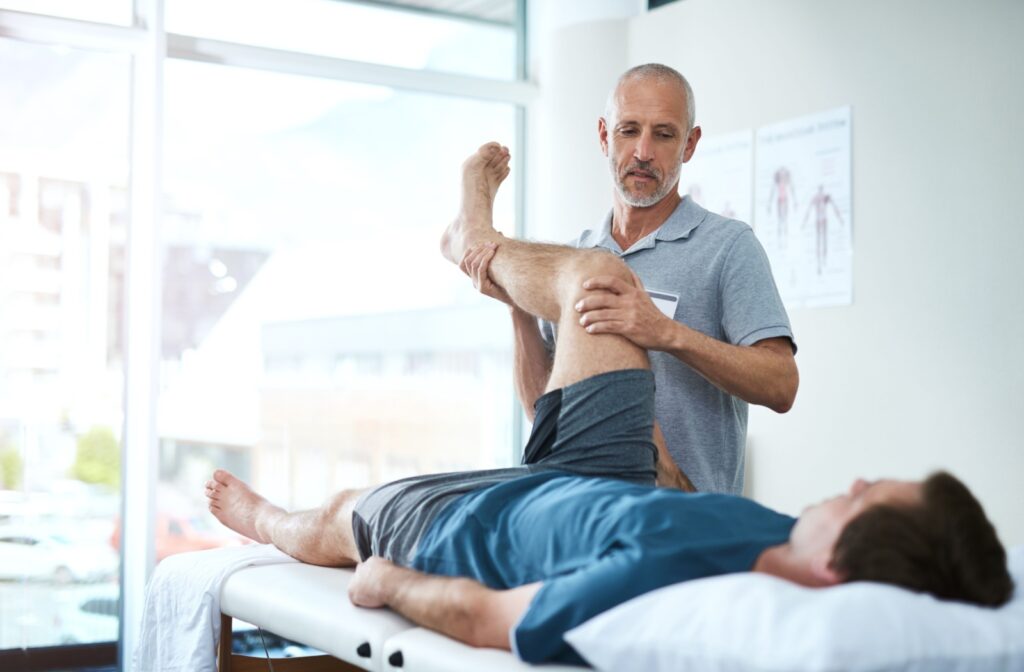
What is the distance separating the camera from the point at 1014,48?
9.26ft

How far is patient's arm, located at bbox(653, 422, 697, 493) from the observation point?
74.1 inches

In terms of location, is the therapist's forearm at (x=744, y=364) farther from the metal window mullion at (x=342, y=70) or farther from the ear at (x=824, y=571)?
the metal window mullion at (x=342, y=70)

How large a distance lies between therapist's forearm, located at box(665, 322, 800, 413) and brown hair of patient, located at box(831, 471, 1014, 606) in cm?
59

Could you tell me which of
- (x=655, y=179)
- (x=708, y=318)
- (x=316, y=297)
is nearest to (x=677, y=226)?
(x=655, y=179)

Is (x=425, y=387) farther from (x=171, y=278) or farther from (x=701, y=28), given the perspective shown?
(x=701, y=28)

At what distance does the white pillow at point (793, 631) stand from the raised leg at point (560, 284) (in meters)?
0.60

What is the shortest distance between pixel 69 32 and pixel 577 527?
109 inches

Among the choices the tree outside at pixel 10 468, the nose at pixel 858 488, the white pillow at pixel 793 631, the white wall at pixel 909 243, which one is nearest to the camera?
the white pillow at pixel 793 631

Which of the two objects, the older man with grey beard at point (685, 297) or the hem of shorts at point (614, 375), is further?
the older man with grey beard at point (685, 297)

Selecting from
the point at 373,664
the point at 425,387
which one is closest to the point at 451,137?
the point at 425,387

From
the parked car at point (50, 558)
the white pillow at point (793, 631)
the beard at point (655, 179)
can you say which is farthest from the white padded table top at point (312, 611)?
the parked car at point (50, 558)

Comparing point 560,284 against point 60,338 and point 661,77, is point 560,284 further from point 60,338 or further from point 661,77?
point 60,338

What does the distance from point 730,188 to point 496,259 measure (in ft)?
6.24

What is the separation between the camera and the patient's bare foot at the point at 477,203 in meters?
2.13
